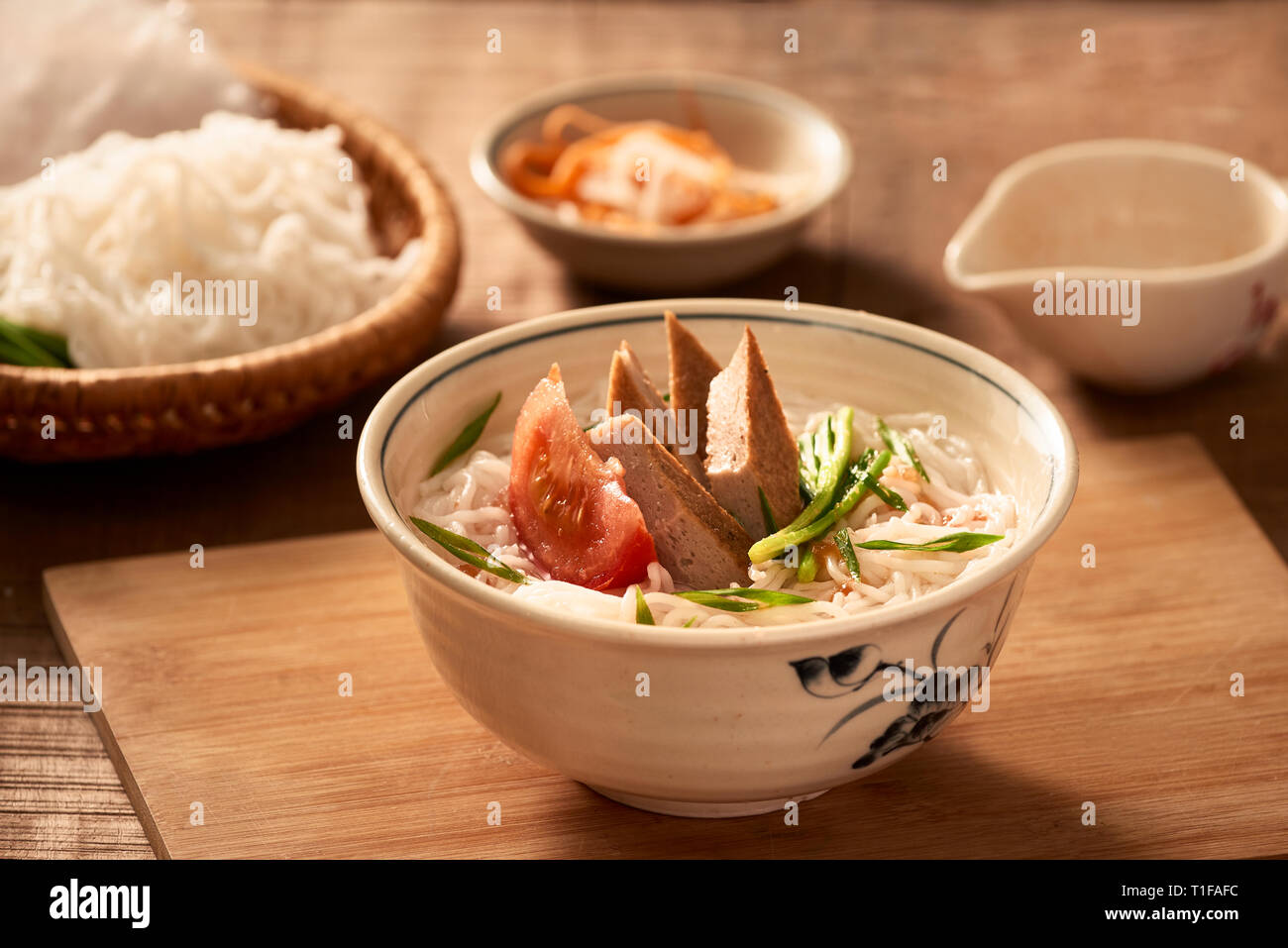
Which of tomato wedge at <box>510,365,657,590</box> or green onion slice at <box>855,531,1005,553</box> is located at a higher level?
tomato wedge at <box>510,365,657,590</box>

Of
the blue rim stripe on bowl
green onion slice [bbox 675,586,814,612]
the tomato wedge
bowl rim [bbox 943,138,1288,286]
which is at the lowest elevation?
green onion slice [bbox 675,586,814,612]

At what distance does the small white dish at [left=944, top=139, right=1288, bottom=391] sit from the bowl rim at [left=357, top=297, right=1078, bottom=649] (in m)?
0.81

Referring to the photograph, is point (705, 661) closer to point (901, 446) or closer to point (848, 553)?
point (848, 553)

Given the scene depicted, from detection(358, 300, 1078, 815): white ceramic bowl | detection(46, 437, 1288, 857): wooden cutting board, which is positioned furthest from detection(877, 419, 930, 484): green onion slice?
detection(46, 437, 1288, 857): wooden cutting board

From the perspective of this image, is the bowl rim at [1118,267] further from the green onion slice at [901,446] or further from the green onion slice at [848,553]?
the green onion slice at [848,553]

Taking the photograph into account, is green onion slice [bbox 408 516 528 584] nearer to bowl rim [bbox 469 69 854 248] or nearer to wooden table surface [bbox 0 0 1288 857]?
wooden table surface [bbox 0 0 1288 857]

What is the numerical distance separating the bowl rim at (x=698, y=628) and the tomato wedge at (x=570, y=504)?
0.17 meters

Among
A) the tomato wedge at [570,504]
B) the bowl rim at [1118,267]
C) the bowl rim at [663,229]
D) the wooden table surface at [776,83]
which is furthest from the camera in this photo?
the bowl rim at [663,229]

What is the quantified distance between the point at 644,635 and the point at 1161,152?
238 centimetres

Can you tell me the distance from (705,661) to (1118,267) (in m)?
2.19

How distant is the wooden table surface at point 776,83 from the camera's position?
7.90 feet

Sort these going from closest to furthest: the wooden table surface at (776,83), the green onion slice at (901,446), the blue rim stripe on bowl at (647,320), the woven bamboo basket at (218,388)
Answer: the blue rim stripe on bowl at (647,320) → the green onion slice at (901,446) → the woven bamboo basket at (218,388) → the wooden table surface at (776,83)

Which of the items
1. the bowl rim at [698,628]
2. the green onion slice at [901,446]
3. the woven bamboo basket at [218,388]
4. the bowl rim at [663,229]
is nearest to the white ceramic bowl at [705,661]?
the bowl rim at [698,628]

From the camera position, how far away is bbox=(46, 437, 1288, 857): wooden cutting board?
1.72 metres
